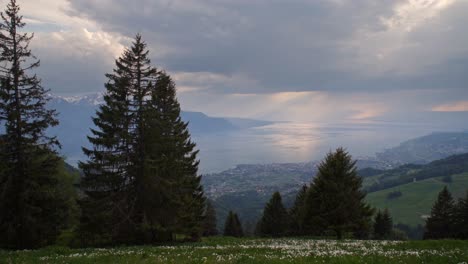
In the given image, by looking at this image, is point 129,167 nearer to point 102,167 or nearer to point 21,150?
point 102,167

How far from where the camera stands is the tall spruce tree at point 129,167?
82.9 ft

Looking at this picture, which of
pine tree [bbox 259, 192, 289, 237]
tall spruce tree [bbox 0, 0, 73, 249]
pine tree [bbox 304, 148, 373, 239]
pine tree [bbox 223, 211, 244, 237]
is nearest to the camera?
tall spruce tree [bbox 0, 0, 73, 249]

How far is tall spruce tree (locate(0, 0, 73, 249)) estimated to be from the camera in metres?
23.5

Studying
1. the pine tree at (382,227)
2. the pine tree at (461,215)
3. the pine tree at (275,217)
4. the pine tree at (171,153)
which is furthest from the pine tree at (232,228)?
the pine tree at (461,215)

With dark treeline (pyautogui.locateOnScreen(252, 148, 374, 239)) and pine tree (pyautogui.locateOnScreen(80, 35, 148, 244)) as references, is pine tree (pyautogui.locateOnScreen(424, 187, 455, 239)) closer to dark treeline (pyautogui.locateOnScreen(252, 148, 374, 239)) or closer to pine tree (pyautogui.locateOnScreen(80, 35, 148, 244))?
dark treeline (pyautogui.locateOnScreen(252, 148, 374, 239))

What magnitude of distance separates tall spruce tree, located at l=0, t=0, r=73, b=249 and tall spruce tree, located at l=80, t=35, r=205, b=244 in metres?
3.06

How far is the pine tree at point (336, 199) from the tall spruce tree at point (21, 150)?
2376 centimetres

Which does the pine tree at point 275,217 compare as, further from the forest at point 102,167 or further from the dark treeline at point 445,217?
the forest at point 102,167

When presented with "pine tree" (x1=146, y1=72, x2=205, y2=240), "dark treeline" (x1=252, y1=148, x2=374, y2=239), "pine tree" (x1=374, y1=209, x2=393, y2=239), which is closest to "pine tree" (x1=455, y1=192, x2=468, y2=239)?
"pine tree" (x1=374, y1=209, x2=393, y2=239)

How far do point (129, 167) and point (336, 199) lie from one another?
→ 19957 mm

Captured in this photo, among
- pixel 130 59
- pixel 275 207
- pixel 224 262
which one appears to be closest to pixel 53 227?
pixel 130 59

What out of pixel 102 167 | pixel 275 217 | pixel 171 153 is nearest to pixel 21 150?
pixel 102 167

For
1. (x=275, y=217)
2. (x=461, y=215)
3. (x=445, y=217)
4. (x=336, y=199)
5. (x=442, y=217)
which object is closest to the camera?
(x=336, y=199)

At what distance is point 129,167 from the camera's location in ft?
84.1
